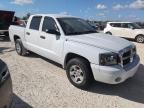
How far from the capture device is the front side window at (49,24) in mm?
5765

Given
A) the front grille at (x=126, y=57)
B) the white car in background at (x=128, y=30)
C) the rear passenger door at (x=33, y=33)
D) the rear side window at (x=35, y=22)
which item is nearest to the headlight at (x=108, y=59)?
the front grille at (x=126, y=57)

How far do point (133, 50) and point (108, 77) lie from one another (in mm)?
1365

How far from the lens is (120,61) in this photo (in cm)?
439

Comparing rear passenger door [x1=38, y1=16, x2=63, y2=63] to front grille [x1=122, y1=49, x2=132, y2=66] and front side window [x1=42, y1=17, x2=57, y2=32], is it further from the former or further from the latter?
front grille [x1=122, y1=49, x2=132, y2=66]

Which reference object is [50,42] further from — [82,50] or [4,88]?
[4,88]

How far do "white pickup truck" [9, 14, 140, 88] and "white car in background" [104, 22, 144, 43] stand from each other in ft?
31.5

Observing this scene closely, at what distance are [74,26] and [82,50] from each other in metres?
1.40

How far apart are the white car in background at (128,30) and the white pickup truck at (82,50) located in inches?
378

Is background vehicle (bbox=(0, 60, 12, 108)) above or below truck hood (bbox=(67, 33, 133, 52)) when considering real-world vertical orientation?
below

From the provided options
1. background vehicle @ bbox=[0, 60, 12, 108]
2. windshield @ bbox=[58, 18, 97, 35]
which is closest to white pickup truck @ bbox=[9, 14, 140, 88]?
windshield @ bbox=[58, 18, 97, 35]

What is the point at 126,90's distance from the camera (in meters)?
4.90

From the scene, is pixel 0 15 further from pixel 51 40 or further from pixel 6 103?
pixel 6 103

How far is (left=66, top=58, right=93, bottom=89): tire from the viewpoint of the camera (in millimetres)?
4641

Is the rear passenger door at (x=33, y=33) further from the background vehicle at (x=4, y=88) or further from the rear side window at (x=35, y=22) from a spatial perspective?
the background vehicle at (x=4, y=88)
